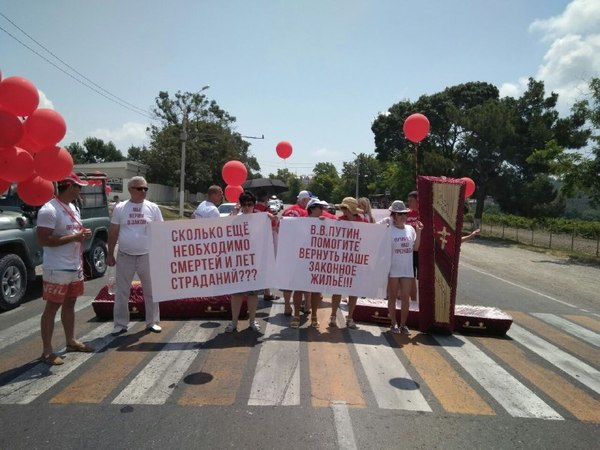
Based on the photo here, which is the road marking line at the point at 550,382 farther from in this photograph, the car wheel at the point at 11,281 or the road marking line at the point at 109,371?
the car wheel at the point at 11,281

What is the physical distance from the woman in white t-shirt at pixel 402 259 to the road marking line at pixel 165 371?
258 centimetres

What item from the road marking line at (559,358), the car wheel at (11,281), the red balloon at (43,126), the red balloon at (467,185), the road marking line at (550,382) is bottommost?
the road marking line at (559,358)

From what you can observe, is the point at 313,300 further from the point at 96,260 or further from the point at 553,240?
the point at 553,240

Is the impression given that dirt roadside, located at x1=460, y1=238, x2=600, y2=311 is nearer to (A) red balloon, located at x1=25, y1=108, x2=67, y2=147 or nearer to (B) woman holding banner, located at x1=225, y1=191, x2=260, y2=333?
(B) woman holding banner, located at x1=225, y1=191, x2=260, y2=333

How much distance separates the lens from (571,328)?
7500mm

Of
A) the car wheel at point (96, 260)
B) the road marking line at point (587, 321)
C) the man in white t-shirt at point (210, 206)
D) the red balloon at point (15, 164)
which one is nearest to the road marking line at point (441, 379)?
the man in white t-shirt at point (210, 206)

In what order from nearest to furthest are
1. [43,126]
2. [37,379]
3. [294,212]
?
[37,379], [43,126], [294,212]

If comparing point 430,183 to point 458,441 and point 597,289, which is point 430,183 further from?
point 597,289

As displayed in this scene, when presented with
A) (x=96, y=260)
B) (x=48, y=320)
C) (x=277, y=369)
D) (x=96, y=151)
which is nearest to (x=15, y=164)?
(x=48, y=320)

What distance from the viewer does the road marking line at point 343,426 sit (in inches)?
135

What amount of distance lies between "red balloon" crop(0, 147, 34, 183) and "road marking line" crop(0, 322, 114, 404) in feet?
7.84

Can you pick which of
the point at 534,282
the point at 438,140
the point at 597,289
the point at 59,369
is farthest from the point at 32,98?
the point at 438,140

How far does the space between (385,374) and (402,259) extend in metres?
1.94

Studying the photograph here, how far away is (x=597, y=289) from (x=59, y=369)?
13222 millimetres
